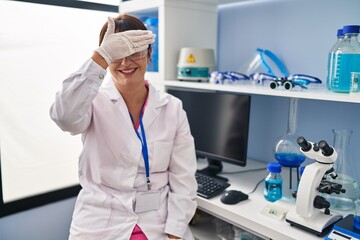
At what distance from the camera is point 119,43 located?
1144mm

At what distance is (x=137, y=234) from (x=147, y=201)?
0.14 m

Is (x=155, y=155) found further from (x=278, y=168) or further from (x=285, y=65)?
(x=285, y=65)

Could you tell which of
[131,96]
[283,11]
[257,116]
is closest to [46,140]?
[131,96]

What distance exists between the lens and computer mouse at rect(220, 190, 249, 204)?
1.41 meters

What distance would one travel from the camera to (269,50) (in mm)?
1830

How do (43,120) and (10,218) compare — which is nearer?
(10,218)

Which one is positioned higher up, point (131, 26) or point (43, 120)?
point (131, 26)

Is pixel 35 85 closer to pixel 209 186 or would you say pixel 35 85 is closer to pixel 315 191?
pixel 209 186

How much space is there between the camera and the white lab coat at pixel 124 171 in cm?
127

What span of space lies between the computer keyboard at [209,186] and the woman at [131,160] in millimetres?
110

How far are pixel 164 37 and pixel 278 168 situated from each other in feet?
3.17

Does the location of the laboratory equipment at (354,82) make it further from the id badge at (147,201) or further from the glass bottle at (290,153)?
the id badge at (147,201)

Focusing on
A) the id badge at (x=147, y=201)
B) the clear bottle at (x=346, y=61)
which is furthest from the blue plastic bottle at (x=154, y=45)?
the clear bottle at (x=346, y=61)

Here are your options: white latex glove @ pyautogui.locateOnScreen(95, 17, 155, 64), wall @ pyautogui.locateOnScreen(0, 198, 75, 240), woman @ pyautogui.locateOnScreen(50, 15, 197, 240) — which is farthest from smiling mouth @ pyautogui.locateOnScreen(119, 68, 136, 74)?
wall @ pyautogui.locateOnScreen(0, 198, 75, 240)
